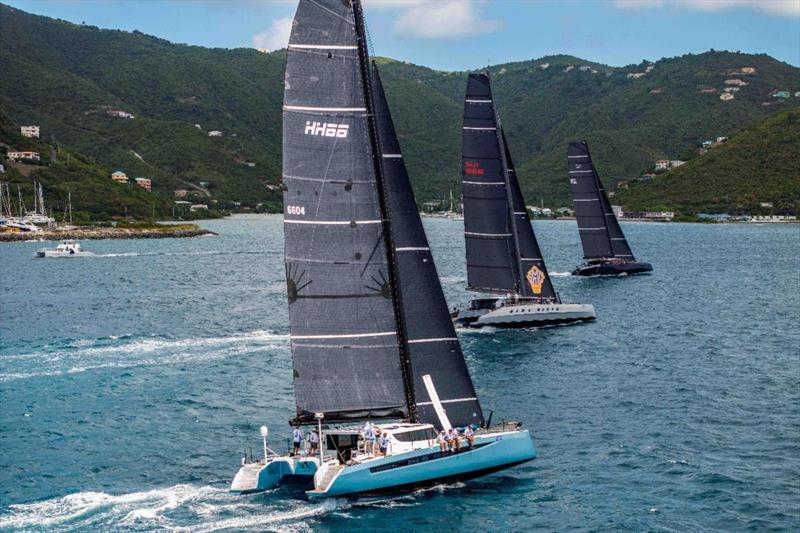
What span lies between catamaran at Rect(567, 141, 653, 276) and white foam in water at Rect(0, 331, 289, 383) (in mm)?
48925

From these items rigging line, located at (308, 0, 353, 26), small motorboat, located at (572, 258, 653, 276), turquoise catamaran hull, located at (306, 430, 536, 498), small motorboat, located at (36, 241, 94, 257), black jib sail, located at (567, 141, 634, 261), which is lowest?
turquoise catamaran hull, located at (306, 430, 536, 498)

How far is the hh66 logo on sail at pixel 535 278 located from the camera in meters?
68.5

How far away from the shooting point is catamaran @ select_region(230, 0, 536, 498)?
1209 inches

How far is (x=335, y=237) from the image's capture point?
103 feet

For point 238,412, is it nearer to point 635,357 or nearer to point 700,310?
point 635,357

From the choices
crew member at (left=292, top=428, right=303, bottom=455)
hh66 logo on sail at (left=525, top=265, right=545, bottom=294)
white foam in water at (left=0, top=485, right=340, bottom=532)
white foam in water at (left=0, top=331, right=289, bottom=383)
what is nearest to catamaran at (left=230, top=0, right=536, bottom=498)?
crew member at (left=292, top=428, right=303, bottom=455)

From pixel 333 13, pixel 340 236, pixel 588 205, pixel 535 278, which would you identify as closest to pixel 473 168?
pixel 535 278

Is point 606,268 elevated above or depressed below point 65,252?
Result: below

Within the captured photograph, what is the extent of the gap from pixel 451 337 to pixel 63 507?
14.1 meters

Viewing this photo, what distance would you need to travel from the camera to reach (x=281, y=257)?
151 meters

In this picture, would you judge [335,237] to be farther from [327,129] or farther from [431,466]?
[431,466]

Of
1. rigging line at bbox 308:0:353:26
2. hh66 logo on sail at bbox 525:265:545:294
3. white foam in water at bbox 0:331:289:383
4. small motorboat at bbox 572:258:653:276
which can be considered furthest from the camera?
small motorboat at bbox 572:258:653:276

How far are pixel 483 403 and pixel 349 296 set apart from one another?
15543 mm

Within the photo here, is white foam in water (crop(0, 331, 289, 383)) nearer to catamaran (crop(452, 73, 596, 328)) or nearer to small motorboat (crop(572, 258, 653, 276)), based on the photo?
catamaran (crop(452, 73, 596, 328))
